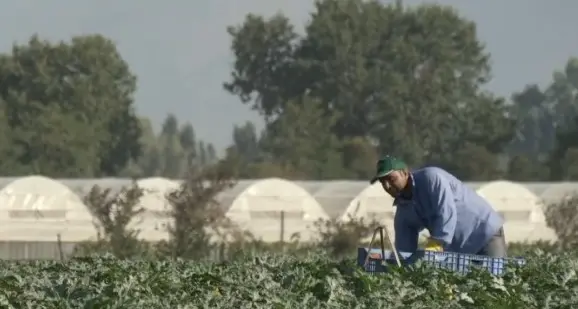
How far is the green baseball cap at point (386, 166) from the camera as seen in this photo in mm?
11617

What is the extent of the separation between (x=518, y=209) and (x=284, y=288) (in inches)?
1419

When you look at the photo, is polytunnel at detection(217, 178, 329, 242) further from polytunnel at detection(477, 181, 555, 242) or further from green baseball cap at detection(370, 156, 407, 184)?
green baseball cap at detection(370, 156, 407, 184)

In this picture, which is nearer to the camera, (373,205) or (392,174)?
(392,174)

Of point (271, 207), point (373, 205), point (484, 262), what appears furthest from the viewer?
point (271, 207)

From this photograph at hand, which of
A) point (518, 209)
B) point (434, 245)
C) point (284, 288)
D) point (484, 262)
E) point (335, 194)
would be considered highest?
point (335, 194)

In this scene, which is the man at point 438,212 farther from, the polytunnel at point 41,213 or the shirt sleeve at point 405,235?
the polytunnel at point 41,213

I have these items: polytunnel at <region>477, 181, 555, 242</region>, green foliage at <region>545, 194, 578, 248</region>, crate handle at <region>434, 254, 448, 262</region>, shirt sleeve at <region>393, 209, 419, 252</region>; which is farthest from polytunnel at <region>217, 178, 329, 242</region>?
crate handle at <region>434, 254, 448, 262</region>

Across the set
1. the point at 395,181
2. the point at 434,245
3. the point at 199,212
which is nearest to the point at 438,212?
the point at 434,245

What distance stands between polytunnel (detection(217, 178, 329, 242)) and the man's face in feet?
100

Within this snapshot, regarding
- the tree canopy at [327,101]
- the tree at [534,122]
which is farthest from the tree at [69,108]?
the tree at [534,122]

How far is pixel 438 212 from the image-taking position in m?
11.9

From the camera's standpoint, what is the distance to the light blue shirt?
467 inches

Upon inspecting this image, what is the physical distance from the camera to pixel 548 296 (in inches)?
368

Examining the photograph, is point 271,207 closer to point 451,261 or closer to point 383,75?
point 451,261
